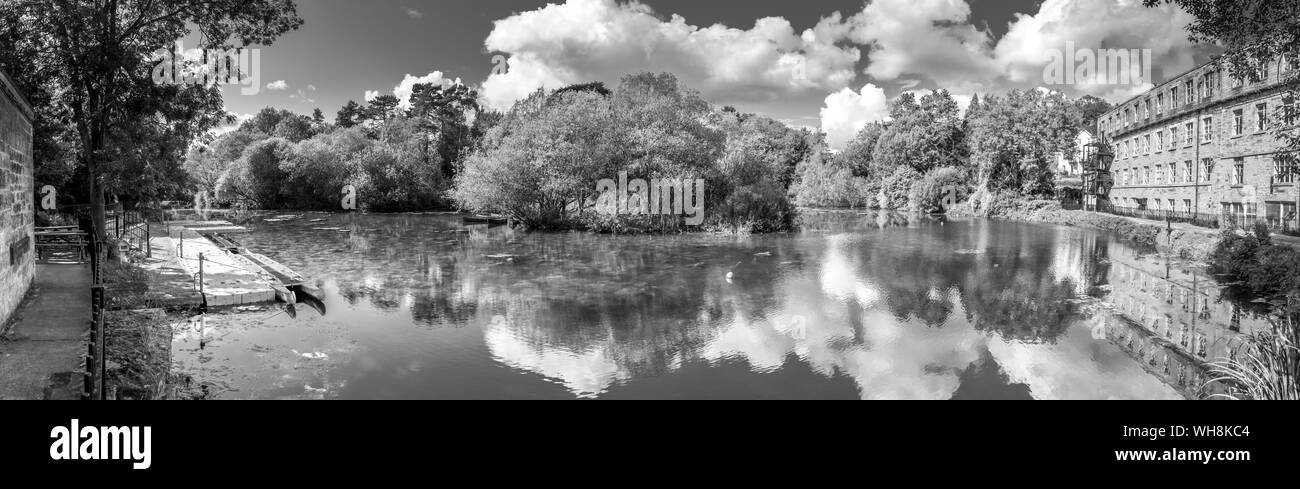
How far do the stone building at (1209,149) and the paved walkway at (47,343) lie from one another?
31628mm

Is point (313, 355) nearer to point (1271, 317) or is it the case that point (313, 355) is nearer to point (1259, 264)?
point (1271, 317)

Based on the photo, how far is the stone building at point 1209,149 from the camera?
101 feet

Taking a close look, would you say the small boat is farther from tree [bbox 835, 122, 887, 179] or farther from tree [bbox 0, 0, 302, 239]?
tree [bbox 835, 122, 887, 179]

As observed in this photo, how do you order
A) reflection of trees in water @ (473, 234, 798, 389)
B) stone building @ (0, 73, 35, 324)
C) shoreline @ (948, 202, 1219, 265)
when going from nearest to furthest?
stone building @ (0, 73, 35, 324)
reflection of trees in water @ (473, 234, 798, 389)
shoreline @ (948, 202, 1219, 265)

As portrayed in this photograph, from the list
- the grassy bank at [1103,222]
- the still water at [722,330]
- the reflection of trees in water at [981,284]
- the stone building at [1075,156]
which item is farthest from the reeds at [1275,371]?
the stone building at [1075,156]

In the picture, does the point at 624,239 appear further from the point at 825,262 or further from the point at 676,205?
the point at 825,262

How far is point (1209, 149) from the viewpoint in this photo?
36781 mm

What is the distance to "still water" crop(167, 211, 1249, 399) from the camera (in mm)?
9977

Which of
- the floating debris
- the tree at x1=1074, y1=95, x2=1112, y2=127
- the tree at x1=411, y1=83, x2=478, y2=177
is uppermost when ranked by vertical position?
the tree at x1=1074, y1=95, x2=1112, y2=127

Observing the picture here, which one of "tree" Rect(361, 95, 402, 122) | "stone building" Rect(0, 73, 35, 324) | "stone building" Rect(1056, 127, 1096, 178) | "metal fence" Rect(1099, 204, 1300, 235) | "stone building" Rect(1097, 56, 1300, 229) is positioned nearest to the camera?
"stone building" Rect(0, 73, 35, 324)

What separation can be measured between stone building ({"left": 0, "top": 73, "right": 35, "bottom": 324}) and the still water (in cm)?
238

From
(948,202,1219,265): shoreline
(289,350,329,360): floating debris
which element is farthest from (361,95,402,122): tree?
(289,350,329,360): floating debris

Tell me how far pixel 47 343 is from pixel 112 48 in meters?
11.1

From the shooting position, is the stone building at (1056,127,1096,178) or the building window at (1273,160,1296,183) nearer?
the building window at (1273,160,1296,183)
